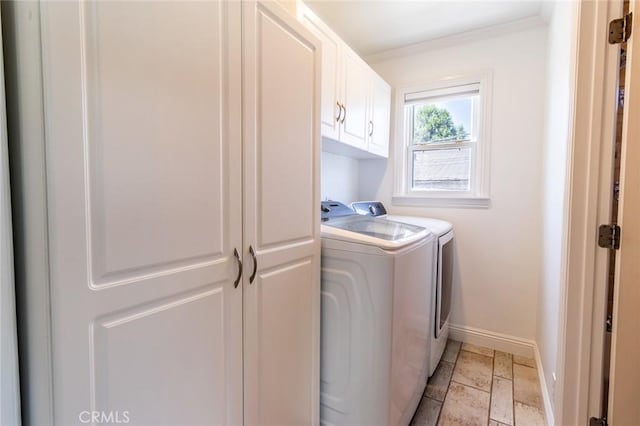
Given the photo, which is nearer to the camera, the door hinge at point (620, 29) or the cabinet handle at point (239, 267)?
the cabinet handle at point (239, 267)

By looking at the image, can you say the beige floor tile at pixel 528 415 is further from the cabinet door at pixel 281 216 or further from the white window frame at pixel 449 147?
the white window frame at pixel 449 147

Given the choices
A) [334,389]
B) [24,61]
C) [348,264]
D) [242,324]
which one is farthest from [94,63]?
[334,389]

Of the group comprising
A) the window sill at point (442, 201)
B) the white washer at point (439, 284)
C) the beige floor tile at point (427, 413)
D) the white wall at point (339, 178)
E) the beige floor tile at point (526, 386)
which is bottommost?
the beige floor tile at point (427, 413)

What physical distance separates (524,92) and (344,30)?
4.64 feet

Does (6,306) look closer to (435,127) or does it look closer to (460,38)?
(435,127)

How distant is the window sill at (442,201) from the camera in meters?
2.38

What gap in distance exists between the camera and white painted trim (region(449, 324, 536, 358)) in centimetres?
225

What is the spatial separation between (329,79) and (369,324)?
54.1 inches

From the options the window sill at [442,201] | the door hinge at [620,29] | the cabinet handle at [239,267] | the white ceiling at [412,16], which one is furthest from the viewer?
the window sill at [442,201]

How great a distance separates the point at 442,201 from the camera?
2523 mm

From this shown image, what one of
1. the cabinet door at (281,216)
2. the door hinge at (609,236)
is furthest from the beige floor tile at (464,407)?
the door hinge at (609,236)

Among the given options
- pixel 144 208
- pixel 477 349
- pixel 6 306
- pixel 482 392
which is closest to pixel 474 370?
pixel 482 392

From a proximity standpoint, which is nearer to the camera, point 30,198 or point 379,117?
point 30,198

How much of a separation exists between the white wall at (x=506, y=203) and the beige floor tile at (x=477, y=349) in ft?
0.50
